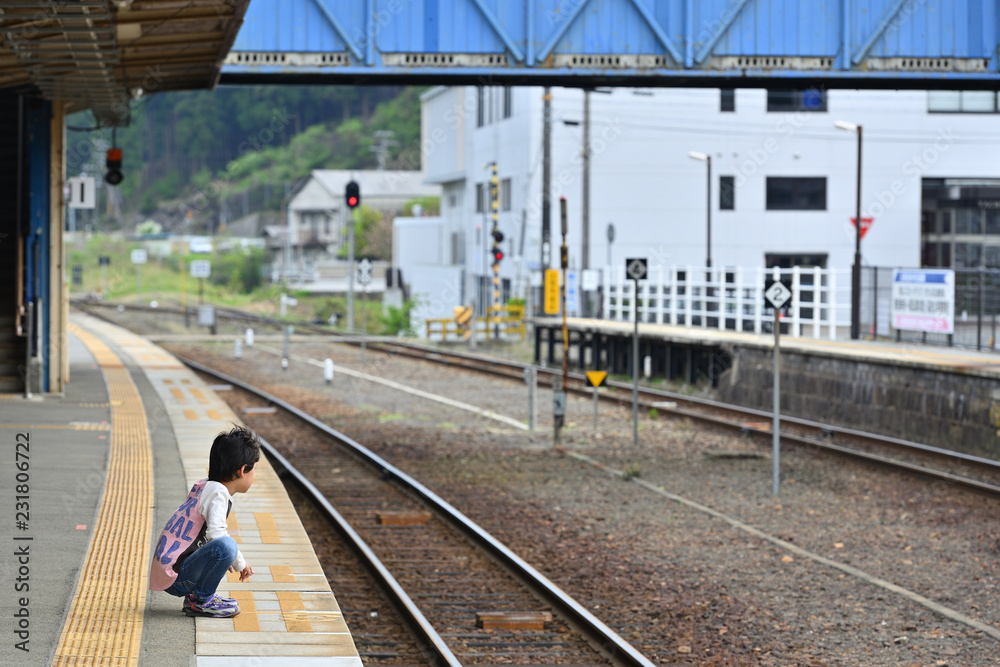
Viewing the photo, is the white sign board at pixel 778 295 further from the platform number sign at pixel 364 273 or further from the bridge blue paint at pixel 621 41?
the platform number sign at pixel 364 273

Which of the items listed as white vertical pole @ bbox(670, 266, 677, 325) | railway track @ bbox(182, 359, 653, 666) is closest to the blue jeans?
railway track @ bbox(182, 359, 653, 666)

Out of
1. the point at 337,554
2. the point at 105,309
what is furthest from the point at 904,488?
the point at 105,309

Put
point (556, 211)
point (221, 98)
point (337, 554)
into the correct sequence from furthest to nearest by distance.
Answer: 1. point (221, 98)
2. point (556, 211)
3. point (337, 554)

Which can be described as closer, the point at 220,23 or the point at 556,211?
the point at 220,23

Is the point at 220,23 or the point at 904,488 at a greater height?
the point at 220,23

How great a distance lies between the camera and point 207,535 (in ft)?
19.7

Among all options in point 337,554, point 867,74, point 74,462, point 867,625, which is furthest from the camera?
point 867,74

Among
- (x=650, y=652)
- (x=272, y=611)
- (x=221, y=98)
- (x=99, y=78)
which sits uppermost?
(x=221, y=98)

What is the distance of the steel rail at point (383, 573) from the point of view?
727cm

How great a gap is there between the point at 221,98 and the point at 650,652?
358 feet

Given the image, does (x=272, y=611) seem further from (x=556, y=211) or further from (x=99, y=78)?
(x=556, y=211)

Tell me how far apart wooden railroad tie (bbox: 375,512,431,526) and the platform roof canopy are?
493 centimetres

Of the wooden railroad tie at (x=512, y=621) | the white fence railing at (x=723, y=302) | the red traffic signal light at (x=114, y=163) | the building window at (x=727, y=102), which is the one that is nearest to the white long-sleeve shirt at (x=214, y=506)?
the wooden railroad tie at (x=512, y=621)

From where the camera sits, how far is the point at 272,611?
6.55m
